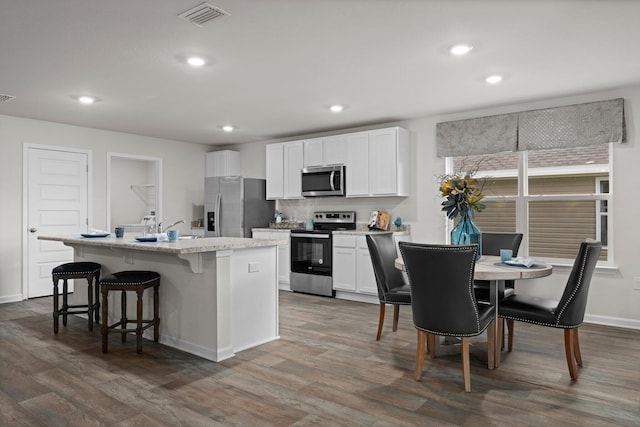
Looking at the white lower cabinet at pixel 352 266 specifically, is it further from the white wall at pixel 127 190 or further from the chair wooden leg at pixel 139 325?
the white wall at pixel 127 190

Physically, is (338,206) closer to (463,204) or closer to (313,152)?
(313,152)

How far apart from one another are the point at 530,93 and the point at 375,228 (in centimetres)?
234

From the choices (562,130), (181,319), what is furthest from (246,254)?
(562,130)

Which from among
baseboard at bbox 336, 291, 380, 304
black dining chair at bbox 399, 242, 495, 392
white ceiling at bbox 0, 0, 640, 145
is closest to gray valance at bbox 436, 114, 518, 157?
white ceiling at bbox 0, 0, 640, 145

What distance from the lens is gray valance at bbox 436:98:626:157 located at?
4.16 meters

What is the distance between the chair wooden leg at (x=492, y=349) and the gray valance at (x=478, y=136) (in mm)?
2519

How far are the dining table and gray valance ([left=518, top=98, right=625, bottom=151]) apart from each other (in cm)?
194

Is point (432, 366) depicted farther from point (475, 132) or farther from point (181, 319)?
point (475, 132)

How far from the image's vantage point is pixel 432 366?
307 centimetres

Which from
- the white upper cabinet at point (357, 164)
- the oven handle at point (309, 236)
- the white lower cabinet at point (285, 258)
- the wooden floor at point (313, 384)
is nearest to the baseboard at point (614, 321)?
the wooden floor at point (313, 384)

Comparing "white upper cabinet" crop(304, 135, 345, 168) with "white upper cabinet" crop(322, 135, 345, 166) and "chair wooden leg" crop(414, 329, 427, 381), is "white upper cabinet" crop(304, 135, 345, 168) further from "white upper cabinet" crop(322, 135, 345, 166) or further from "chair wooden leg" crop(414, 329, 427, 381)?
"chair wooden leg" crop(414, 329, 427, 381)

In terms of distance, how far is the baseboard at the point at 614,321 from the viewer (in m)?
4.13

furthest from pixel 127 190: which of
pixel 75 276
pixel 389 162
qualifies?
pixel 389 162

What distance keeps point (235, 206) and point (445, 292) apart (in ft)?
14.6
